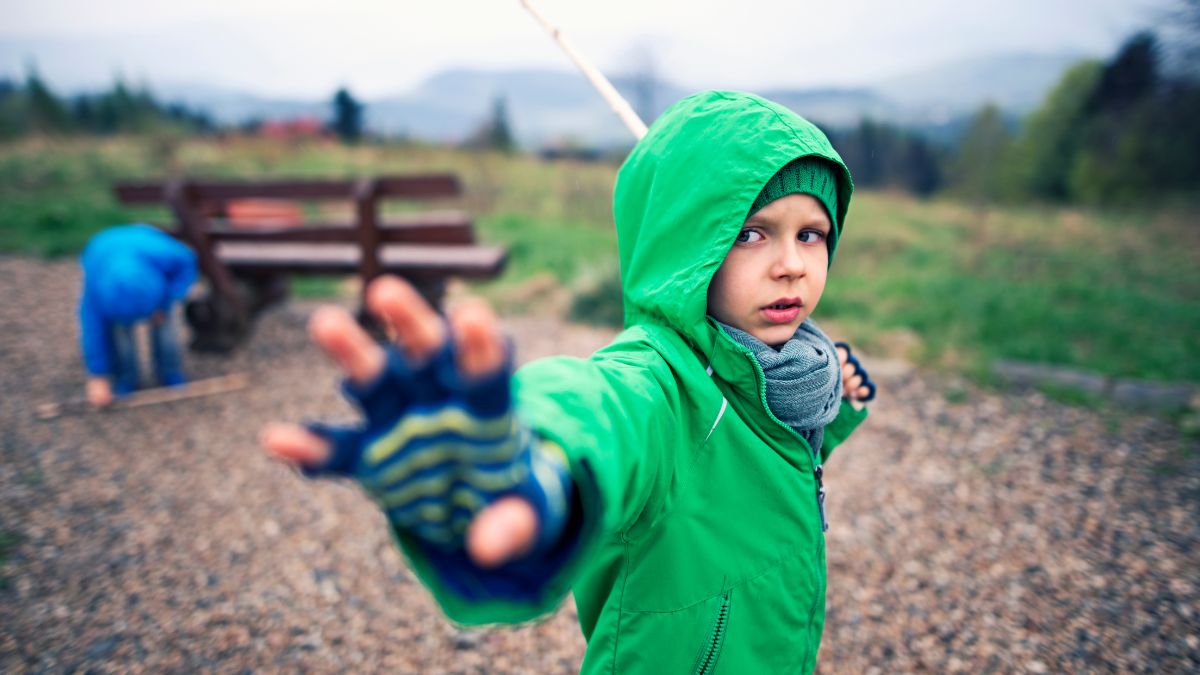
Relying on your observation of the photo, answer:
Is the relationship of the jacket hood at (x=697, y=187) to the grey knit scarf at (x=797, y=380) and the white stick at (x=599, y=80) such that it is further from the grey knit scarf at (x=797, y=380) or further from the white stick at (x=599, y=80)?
the white stick at (x=599, y=80)

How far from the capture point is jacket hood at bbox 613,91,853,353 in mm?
1261

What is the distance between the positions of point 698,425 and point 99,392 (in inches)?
214

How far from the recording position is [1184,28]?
352 inches

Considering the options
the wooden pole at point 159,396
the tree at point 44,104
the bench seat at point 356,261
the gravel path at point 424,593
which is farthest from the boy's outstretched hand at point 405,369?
the tree at point 44,104

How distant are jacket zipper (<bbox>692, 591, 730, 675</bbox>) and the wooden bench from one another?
4.66 meters

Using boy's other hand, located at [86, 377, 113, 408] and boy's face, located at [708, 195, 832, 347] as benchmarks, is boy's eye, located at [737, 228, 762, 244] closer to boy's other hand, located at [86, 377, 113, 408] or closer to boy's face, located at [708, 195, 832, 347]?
boy's face, located at [708, 195, 832, 347]

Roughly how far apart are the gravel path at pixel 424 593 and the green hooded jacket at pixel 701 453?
171cm

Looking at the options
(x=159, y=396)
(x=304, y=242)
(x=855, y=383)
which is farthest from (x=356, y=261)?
(x=855, y=383)

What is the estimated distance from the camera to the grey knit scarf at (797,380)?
1.32 metres

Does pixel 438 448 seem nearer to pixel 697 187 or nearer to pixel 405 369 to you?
pixel 405 369

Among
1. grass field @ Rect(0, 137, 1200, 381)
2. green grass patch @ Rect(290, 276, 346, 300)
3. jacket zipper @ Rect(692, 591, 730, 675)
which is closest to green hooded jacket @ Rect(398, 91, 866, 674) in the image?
jacket zipper @ Rect(692, 591, 730, 675)

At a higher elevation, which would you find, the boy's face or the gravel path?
the boy's face

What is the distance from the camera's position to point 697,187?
1.30m

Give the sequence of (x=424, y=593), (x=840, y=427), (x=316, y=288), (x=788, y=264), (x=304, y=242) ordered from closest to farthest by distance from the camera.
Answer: (x=788, y=264)
(x=840, y=427)
(x=424, y=593)
(x=304, y=242)
(x=316, y=288)
